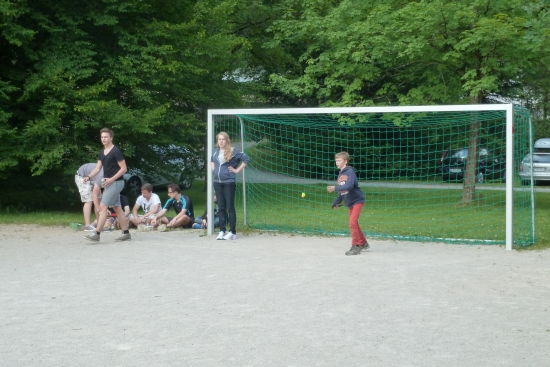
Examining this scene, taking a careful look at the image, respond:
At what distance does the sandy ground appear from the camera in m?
6.37

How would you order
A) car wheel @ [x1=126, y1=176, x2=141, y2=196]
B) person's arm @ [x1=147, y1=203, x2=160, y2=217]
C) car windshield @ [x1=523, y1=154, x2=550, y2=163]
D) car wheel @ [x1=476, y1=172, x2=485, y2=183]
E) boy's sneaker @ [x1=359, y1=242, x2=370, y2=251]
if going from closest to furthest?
1. boy's sneaker @ [x1=359, y1=242, x2=370, y2=251]
2. person's arm @ [x1=147, y1=203, x2=160, y2=217]
3. car wheel @ [x1=476, y1=172, x2=485, y2=183]
4. car wheel @ [x1=126, y1=176, x2=141, y2=196]
5. car windshield @ [x1=523, y1=154, x2=550, y2=163]

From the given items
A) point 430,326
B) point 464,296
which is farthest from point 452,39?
point 430,326

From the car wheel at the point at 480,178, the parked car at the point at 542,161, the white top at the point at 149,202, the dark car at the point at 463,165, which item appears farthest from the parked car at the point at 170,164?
the parked car at the point at 542,161

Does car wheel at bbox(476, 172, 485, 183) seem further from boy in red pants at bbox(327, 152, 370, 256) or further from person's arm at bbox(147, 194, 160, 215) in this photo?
person's arm at bbox(147, 194, 160, 215)

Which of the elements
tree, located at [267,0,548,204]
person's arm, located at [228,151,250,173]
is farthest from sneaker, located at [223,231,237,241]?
tree, located at [267,0,548,204]

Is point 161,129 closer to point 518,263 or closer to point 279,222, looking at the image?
point 279,222

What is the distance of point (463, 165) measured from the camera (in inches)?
829

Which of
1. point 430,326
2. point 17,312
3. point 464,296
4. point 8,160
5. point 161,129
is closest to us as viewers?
point 430,326

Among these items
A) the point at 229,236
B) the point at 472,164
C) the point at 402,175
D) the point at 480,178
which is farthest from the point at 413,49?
the point at 229,236

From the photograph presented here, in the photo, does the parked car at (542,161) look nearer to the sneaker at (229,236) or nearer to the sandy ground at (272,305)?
the sneaker at (229,236)

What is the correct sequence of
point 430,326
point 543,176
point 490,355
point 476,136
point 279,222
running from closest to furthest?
1. point 490,355
2. point 430,326
3. point 279,222
4. point 476,136
5. point 543,176

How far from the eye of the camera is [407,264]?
1083 cm

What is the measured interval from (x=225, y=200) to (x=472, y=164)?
Answer: 26.3ft

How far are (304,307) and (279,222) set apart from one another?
7.69 metres
